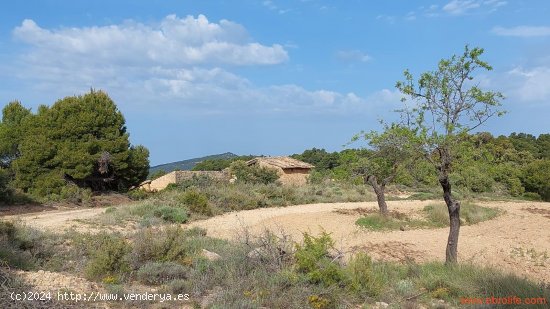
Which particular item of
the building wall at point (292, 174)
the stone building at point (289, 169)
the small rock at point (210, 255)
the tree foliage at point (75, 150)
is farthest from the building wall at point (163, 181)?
the small rock at point (210, 255)

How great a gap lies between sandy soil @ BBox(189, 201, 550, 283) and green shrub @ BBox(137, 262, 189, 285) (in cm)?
183

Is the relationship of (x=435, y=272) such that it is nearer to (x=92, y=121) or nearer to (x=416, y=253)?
(x=416, y=253)

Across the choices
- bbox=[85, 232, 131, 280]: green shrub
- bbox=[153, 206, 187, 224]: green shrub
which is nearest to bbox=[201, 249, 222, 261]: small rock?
bbox=[85, 232, 131, 280]: green shrub

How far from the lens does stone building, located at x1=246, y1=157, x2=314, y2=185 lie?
3800 cm

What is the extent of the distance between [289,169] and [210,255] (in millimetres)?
30318

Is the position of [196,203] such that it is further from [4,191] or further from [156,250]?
[156,250]

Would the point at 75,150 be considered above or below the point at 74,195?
above

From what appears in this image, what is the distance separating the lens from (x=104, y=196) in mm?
26797

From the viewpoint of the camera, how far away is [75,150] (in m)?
27.9

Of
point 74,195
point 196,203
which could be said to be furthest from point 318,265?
point 74,195

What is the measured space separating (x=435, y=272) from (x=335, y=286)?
Result: 2.56 m

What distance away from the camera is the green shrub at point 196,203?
18891 millimetres

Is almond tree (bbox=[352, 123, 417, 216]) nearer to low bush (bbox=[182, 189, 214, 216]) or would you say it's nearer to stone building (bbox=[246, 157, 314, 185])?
low bush (bbox=[182, 189, 214, 216])

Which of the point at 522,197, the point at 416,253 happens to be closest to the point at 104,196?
the point at 416,253
